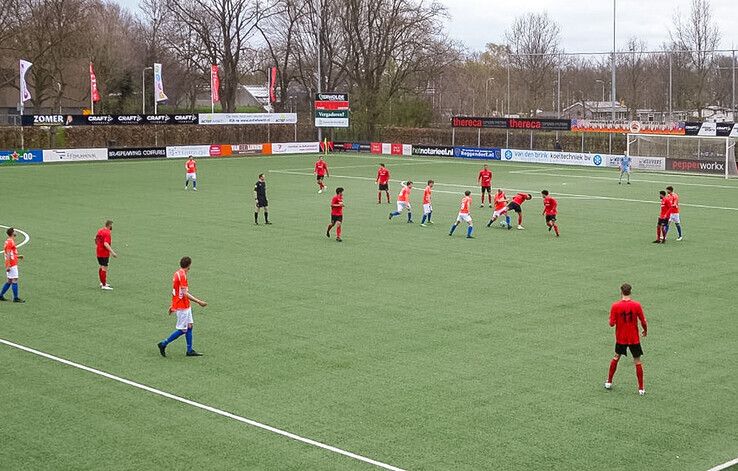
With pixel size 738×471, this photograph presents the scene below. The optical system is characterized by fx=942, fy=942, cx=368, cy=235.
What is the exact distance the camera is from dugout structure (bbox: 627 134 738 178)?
57531 millimetres

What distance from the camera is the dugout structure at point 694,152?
57531 mm

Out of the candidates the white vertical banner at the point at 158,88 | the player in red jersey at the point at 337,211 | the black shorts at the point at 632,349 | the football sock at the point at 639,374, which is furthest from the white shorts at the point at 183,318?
the white vertical banner at the point at 158,88

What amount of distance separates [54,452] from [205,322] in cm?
736

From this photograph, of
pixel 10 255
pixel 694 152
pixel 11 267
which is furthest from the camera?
pixel 694 152

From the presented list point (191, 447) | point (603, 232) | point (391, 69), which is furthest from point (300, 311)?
point (391, 69)

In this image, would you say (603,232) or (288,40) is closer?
(603,232)

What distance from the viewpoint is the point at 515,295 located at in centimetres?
2192

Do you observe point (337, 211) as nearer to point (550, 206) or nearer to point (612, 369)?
point (550, 206)

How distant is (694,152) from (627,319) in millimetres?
49304

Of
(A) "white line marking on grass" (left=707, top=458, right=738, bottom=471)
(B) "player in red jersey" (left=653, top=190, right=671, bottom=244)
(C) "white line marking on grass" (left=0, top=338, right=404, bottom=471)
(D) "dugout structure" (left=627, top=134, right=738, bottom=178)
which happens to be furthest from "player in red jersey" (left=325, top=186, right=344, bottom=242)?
(D) "dugout structure" (left=627, top=134, right=738, bottom=178)

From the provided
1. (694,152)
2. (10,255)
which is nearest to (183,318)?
(10,255)

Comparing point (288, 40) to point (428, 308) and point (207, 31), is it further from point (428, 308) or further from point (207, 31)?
Answer: point (428, 308)

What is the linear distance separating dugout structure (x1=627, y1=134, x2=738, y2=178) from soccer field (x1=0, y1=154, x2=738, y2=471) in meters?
23.9

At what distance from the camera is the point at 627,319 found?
14.3m
